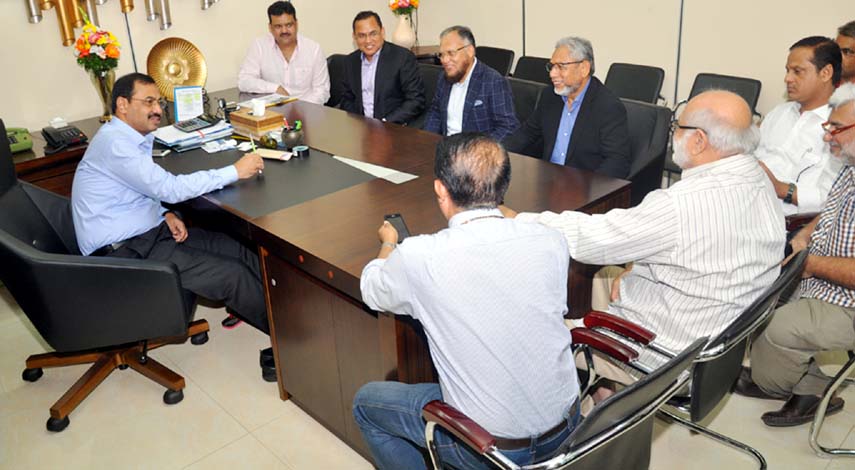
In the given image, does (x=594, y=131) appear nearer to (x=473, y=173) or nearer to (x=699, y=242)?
(x=699, y=242)

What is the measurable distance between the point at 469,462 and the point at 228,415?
1.39m

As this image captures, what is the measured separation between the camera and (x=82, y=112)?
16.4 feet

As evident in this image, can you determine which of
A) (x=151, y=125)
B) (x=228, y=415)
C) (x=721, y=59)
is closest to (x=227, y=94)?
(x=151, y=125)

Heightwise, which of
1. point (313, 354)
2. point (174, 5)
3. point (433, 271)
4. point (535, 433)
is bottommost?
point (313, 354)

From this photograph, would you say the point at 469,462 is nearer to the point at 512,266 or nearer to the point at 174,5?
the point at 512,266

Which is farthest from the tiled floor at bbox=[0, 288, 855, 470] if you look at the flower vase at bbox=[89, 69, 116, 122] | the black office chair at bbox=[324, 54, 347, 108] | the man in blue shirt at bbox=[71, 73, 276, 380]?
the black office chair at bbox=[324, 54, 347, 108]

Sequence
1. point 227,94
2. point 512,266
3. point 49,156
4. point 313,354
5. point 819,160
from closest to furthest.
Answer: point 512,266, point 313,354, point 819,160, point 49,156, point 227,94

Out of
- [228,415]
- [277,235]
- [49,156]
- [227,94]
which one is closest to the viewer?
[277,235]

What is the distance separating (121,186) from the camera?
2824mm

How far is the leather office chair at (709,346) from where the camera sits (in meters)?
1.84

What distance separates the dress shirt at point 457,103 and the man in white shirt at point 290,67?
1.33 m

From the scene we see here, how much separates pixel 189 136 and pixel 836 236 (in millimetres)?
2945

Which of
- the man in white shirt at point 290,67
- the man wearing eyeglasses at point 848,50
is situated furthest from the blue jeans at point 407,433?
the man in white shirt at point 290,67

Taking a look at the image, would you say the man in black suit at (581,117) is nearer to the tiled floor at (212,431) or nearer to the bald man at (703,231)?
the bald man at (703,231)
